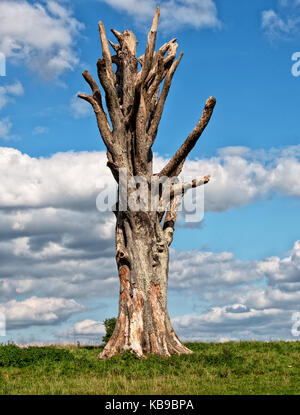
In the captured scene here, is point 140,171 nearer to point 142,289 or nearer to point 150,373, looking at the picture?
point 142,289

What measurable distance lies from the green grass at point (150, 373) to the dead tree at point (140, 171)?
1720 mm

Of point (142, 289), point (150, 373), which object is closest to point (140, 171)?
point (142, 289)

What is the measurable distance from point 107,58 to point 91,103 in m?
2.50

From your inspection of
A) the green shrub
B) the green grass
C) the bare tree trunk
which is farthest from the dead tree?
the green shrub

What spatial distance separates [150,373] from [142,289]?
14.6 ft

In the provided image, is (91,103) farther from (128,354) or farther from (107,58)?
(128,354)

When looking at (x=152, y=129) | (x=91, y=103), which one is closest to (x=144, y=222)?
(x=152, y=129)

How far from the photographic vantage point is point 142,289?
20.6 meters

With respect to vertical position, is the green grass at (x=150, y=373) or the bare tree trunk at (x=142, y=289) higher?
the bare tree trunk at (x=142, y=289)

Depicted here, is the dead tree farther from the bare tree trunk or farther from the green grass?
the green grass

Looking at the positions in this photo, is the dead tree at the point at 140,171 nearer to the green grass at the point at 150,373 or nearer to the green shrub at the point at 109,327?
the green grass at the point at 150,373

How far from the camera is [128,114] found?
72.6 feet

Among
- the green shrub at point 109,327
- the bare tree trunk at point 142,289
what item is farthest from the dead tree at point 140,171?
the green shrub at point 109,327

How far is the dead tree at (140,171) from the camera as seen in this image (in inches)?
802
